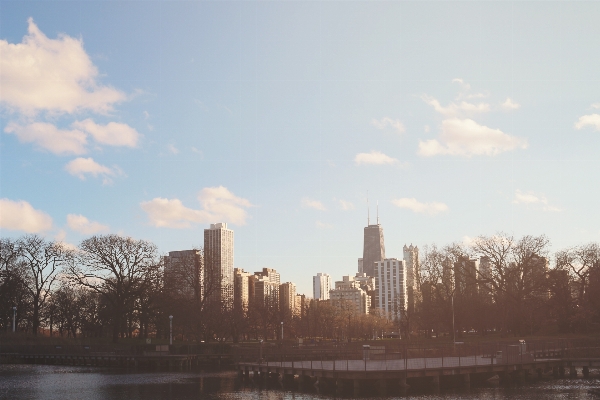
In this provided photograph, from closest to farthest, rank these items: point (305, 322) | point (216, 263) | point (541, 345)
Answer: point (541, 345), point (216, 263), point (305, 322)

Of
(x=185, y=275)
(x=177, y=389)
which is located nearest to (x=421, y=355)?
(x=177, y=389)

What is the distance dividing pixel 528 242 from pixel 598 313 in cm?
1459

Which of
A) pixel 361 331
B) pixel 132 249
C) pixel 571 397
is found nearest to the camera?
pixel 571 397

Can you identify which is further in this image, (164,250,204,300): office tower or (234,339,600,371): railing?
(164,250,204,300): office tower

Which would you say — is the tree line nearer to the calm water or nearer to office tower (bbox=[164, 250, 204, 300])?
office tower (bbox=[164, 250, 204, 300])

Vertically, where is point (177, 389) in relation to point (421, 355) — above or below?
below

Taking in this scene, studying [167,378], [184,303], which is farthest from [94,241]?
[167,378]

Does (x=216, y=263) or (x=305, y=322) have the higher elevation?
(x=216, y=263)

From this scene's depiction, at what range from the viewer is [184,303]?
286 feet

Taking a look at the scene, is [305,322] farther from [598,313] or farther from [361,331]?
[598,313]

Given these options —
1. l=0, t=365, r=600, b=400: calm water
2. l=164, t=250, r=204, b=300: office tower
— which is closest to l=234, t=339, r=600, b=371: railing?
l=0, t=365, r=600, b=400: calm water

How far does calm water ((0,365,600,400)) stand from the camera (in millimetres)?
42562

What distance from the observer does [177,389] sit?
4759 cm

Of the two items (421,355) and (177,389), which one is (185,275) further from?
(421,355)
